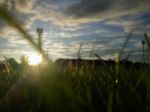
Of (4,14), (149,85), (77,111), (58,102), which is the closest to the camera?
(4,14)

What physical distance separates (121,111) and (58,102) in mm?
666

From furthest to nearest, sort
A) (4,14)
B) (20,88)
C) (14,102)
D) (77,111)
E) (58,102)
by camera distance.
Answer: (20,88) < (14,102) < (77,111) < (58,102) < (4,14)

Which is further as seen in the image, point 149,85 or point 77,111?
point 149,85

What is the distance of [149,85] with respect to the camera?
167cm

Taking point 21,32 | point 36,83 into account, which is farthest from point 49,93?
point 36,83

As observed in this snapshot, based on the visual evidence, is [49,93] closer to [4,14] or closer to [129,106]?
[4,14]

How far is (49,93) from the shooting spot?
3.46 ft

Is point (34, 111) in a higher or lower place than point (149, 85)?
lower

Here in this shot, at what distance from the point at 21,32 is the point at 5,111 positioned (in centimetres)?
123

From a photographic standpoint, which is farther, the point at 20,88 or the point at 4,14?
the point at 20,88

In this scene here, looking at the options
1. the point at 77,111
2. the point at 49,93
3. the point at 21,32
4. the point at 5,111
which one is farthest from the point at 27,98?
the point at 21,32

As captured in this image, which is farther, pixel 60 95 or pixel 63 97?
pixel 63 97

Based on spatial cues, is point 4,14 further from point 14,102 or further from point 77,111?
point 14,102

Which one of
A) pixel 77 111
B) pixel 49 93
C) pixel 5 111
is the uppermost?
pixel 49 93
